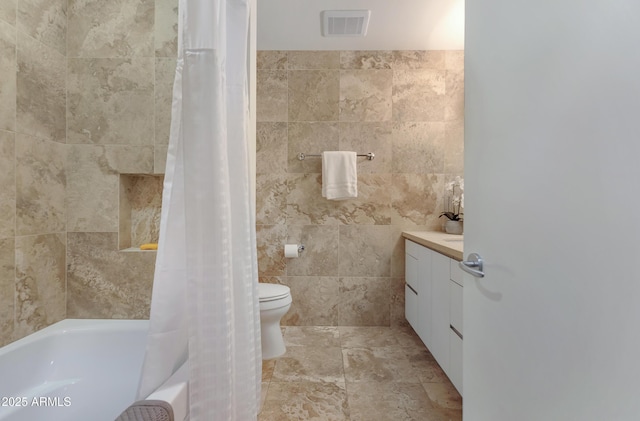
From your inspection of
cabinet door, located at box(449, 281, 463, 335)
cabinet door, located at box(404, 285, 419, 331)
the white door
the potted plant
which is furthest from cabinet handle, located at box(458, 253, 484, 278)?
the potted plant

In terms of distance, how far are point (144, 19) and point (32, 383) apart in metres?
1.52

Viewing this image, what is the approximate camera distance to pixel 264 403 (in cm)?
158

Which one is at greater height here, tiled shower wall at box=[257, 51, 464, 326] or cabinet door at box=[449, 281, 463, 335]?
tiled shower wall at box=[257, 51, 464, 326]

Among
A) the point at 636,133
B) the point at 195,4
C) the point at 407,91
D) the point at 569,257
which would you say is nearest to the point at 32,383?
the point at 195,4

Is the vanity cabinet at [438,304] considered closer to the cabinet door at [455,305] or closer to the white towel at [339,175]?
the cabinet door at [455,305]

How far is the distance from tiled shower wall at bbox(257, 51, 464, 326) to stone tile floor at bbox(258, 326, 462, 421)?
38cm

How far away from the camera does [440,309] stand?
1.71m

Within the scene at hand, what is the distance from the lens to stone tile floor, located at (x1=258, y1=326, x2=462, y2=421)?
1526 millimetres

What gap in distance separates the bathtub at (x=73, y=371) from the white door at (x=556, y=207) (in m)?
1.30

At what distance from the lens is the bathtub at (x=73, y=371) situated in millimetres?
1092

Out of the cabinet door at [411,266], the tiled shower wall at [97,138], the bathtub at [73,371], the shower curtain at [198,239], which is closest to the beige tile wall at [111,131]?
the tiled shower wall at [97,138]

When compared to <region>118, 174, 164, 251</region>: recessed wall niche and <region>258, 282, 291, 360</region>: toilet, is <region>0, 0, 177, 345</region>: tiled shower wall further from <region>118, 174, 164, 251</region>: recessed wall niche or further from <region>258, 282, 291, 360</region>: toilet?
<region>258, 282, 291, 360</region>: toilet

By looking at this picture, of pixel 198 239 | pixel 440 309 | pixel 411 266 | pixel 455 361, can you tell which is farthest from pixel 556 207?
pixel 411 266

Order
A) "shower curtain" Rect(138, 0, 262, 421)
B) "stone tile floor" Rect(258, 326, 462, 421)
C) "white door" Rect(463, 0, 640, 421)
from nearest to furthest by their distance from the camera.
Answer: "white door" Rect(463, 0, 640, 421) < "shower curtain" Rect(138, 0, 262, 421) < "stone tile floor" Rect(258, 326, 462, 421)
